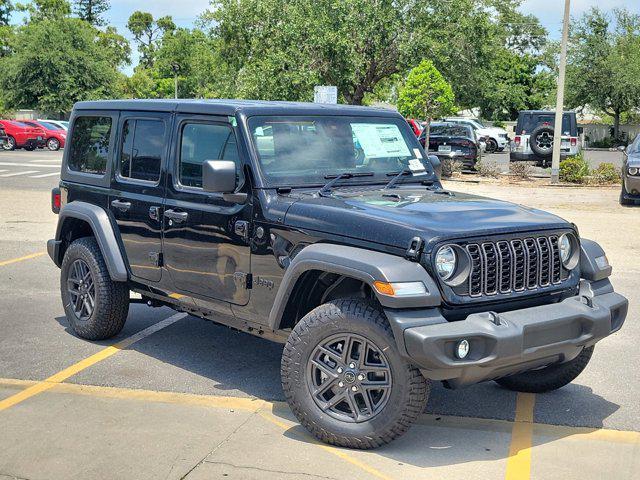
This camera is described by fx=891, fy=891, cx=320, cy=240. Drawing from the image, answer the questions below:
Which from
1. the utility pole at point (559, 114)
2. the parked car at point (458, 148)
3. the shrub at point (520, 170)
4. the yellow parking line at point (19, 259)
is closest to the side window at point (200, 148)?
the yellow parking line at point (19, 259)

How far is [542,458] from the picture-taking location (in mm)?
4695

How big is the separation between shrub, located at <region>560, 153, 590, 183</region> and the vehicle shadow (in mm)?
17703

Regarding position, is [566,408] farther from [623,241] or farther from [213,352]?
[623,241]

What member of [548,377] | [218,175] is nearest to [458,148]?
[548,377]

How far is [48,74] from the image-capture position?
54000 millimetres

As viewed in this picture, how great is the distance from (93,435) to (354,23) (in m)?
24.0

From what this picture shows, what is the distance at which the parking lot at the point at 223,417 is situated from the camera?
454cm

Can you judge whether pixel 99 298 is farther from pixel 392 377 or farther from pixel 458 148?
pixel 458 148

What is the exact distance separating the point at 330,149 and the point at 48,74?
170ft

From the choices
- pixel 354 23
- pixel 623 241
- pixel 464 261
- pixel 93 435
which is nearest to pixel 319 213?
pixel 464 261

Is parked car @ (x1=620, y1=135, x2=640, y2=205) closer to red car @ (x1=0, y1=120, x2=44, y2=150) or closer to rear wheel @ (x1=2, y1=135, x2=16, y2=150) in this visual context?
red car @ (x1=0, y1=120, x2=44, y2=150)

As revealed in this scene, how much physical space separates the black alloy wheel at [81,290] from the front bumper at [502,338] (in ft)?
10.4

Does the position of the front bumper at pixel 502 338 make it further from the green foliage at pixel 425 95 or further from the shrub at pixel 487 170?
the shrub at pixel 487 170

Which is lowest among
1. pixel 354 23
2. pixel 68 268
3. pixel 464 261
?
pixel 68 268
